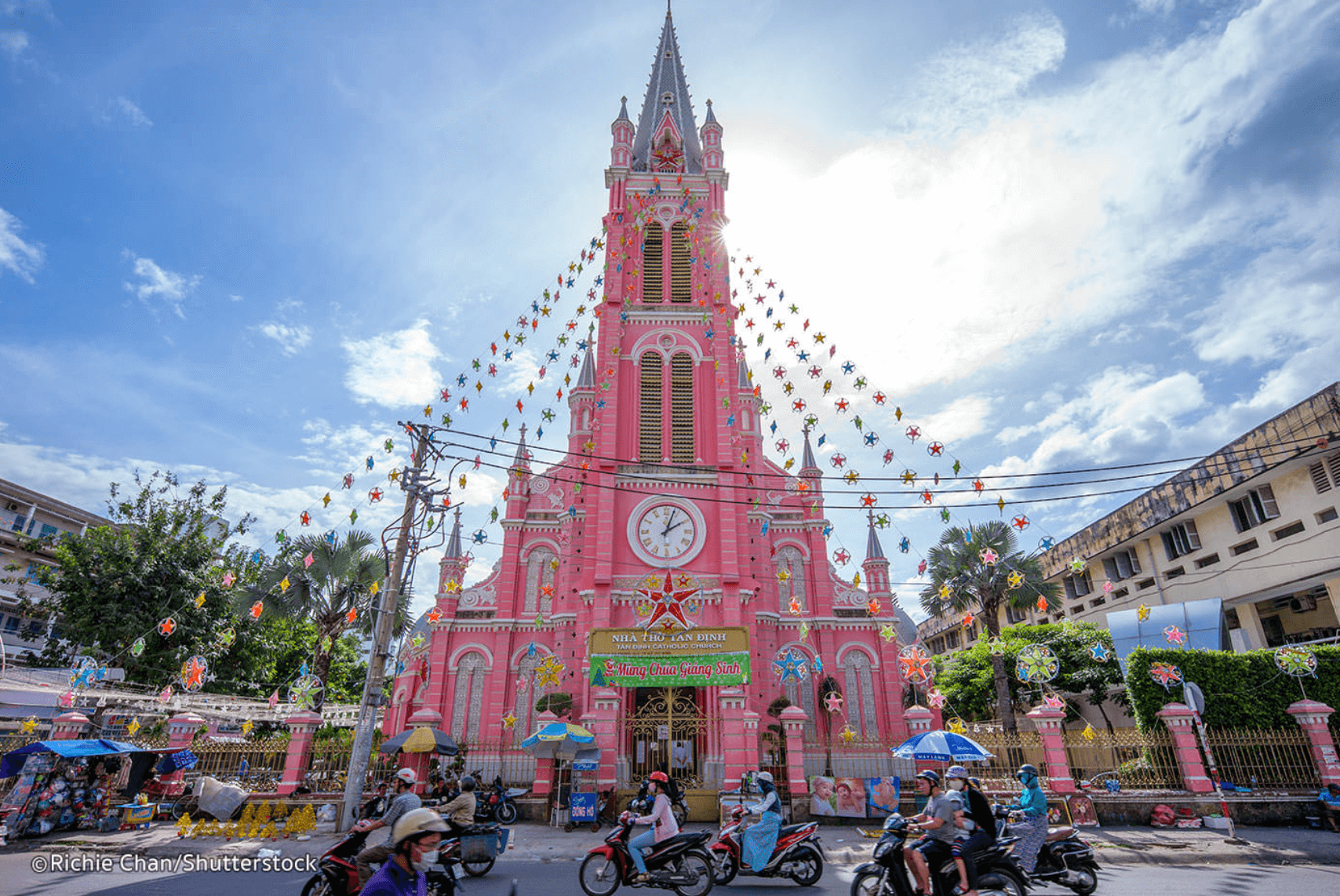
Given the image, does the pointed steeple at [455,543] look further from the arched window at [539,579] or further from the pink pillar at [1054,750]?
the pink pillar at [1054,750]

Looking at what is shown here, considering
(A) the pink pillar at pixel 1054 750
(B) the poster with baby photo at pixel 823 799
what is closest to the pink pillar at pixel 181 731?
(B) the poster with baby photo at pixel 823 799

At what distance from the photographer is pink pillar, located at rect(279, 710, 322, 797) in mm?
17375

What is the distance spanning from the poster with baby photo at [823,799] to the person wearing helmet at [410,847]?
1536 cm

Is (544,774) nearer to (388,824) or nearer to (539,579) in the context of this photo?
(539,579)

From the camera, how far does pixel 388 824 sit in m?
7.94

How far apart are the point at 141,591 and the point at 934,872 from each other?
2877cm

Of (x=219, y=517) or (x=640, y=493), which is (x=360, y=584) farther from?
(x=640, y=493)

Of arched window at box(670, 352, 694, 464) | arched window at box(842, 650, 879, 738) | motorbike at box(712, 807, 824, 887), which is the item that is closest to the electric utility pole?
motorbike at box(712, 807, 824, 887)

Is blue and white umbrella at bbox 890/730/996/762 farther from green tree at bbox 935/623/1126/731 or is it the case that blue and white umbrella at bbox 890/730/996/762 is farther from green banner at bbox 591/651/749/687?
green tree at bbox 935/623/1126/731

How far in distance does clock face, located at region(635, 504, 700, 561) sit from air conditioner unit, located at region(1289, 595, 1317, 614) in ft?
78.4

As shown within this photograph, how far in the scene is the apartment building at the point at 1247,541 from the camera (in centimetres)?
2208

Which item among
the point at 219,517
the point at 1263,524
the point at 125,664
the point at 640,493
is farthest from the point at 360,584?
the point at 1263,524

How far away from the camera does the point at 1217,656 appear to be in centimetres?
1862

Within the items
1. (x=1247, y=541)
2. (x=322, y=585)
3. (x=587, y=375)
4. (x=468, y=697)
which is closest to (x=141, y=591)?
(x=322, y=585)
